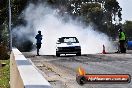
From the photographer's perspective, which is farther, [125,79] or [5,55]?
[5,55]

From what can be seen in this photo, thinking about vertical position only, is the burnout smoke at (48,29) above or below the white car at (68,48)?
above

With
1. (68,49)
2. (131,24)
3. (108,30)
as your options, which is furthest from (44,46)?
(131,24)

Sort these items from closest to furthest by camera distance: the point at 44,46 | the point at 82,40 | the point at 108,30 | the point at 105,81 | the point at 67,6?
the point at 105,81 < the point at 44,46 < the point at 82,40 < the point at 67,6 < the point at 108,30

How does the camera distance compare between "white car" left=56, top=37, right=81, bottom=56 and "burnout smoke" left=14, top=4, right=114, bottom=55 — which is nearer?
"white car" left=56, top=37, right=81, bottom=56

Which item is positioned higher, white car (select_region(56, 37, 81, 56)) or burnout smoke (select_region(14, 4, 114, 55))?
burnout smoke (select_region(14, 4, 114, 55))

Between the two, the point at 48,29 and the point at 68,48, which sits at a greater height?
the point at 48,29

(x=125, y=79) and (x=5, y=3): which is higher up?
(x=5, y=3)

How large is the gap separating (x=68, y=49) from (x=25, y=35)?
2503 cm

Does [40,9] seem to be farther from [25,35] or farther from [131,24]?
[131,24]

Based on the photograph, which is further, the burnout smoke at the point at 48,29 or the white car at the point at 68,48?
the burnout smoke at the point at 48,29

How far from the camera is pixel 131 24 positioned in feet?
564

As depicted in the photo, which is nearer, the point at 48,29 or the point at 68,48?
the point at 68,48

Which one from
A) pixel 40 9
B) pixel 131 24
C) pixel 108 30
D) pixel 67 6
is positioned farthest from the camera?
pixel 131 24

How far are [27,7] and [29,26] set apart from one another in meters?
3.55
